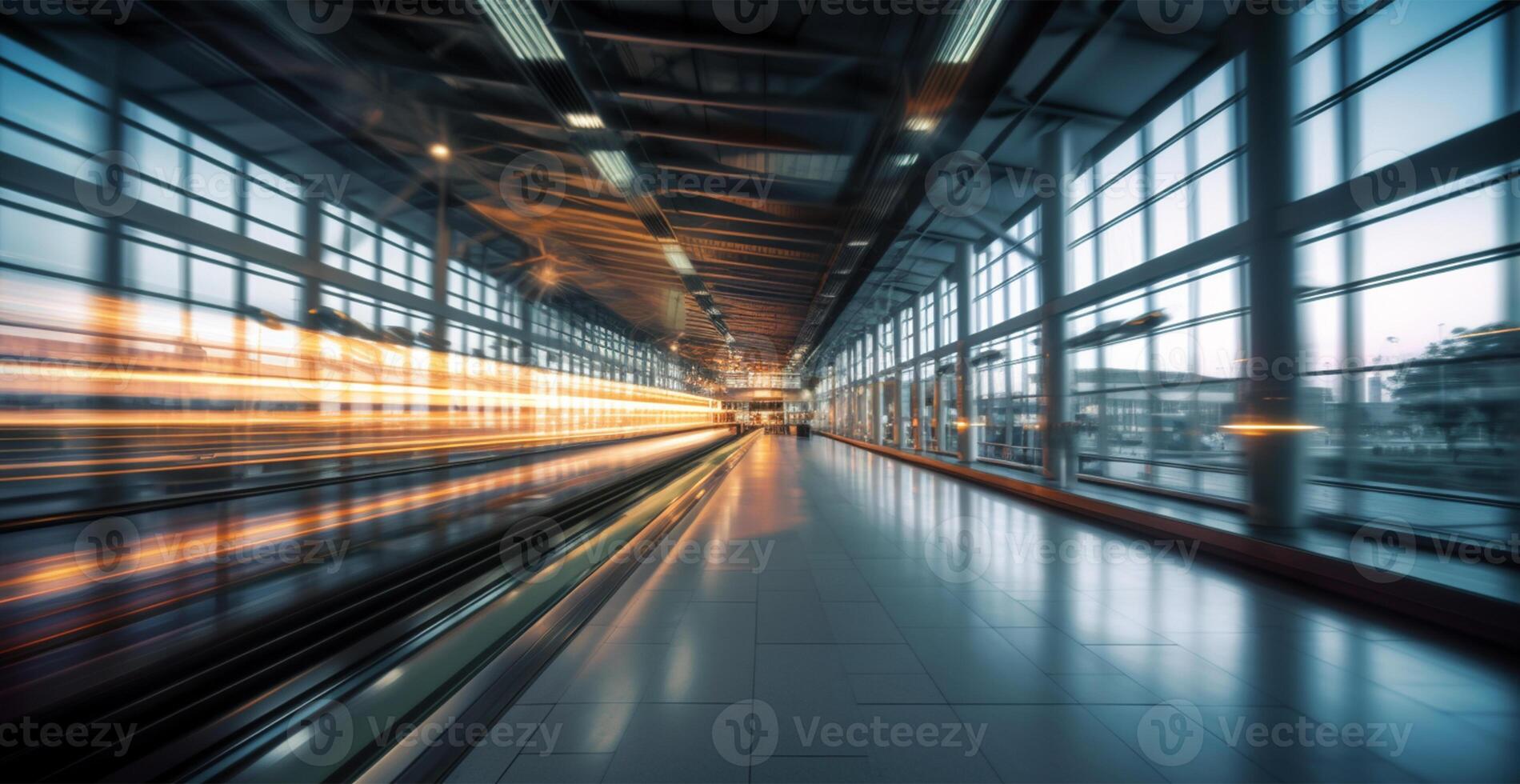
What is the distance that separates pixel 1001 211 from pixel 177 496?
16.0m

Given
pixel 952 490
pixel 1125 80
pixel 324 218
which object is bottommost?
pixel 952 490

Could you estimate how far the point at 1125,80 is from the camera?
22.5 feet

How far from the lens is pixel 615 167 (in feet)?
26.6

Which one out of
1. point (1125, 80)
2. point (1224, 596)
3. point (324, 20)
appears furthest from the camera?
point (1125, 80)

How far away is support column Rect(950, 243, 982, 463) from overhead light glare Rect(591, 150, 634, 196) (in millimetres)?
8840

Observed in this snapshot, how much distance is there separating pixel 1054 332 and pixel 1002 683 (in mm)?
7933

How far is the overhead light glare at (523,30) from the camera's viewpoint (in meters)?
4.63

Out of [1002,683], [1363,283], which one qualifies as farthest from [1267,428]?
[1002,683]

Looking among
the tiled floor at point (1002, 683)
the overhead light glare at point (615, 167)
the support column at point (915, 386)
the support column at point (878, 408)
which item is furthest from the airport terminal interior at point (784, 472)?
the support column at point (878, 408)

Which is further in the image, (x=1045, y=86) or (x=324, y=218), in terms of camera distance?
(x=324, y=218)

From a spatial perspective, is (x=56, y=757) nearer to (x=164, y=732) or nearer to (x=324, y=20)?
(x=164, y=732)

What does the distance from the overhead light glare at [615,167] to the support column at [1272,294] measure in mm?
7859

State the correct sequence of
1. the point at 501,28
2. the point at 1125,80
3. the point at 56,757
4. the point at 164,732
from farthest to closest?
the point at 1125,80
the point at 501,28
the point at 164,732
the point at 56,757

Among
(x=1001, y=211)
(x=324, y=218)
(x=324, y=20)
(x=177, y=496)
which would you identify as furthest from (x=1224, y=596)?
(x=324, y=218)
